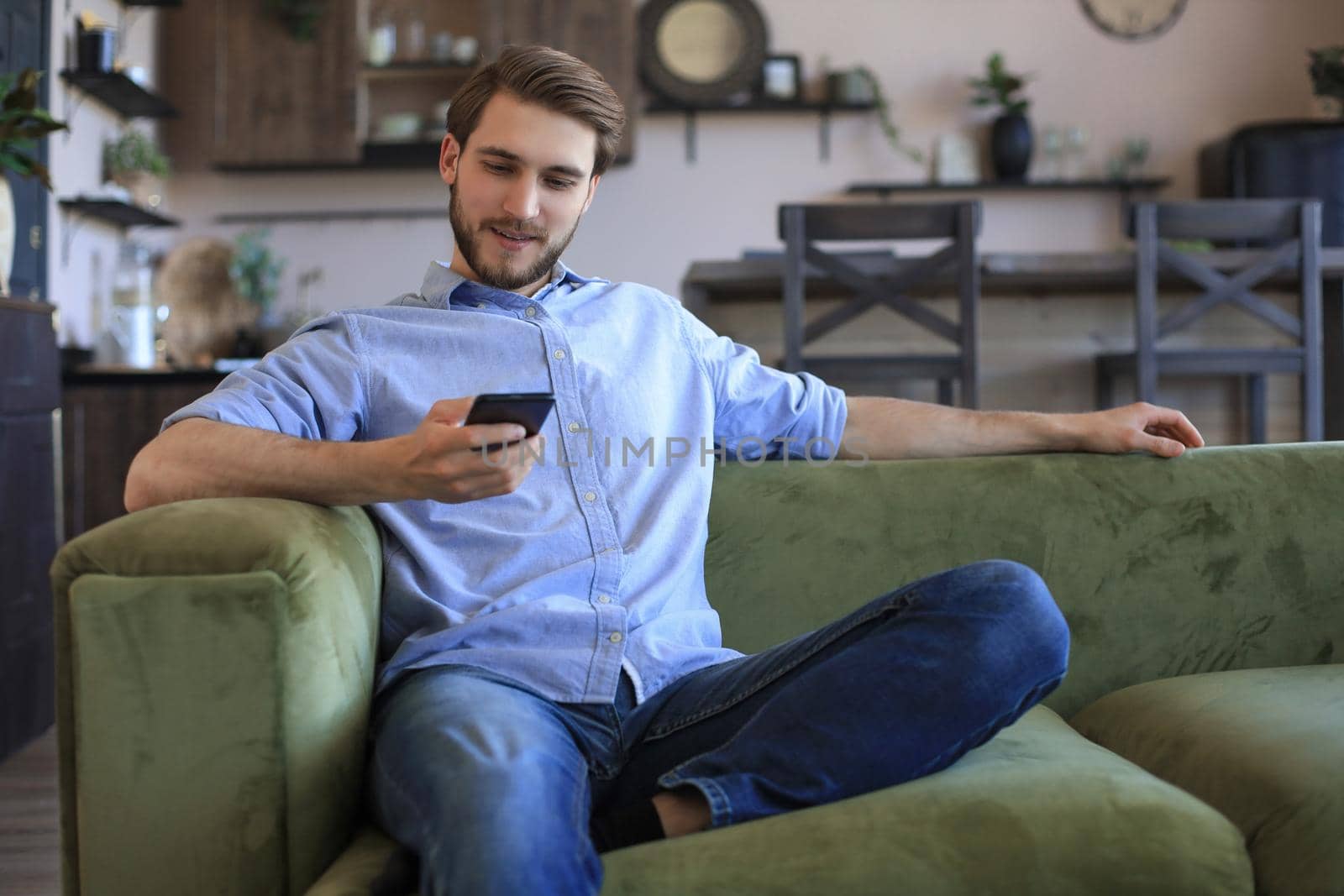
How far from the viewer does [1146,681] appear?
1511 millimetres

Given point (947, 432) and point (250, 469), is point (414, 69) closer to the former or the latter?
point (947, 432)

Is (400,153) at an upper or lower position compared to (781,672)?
upper

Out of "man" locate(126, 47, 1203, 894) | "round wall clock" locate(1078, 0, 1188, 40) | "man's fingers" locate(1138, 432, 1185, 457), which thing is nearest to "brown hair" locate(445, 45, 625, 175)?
"man" locate(126, 47, 1203, 894)

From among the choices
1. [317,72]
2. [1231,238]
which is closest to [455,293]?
[1231,238]

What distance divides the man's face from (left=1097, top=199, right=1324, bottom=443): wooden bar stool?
2.22 meters

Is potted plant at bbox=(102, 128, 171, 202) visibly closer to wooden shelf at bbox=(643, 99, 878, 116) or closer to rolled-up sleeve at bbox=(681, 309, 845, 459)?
wooden shelf at bbox=(643, 99, 878, 116)

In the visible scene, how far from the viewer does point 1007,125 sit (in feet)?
15.8

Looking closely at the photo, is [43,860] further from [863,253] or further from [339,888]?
[863,253]

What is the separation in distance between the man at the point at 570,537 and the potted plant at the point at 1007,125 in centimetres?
349

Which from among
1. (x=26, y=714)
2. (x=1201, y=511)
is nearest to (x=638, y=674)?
(x=1201, y=511)

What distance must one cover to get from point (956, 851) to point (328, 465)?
25.8 inches

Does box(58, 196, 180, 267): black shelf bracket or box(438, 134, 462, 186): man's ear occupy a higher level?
box(58, 196, 180, 267): black shelf bracket

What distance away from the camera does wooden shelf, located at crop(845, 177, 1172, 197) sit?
4.88 m

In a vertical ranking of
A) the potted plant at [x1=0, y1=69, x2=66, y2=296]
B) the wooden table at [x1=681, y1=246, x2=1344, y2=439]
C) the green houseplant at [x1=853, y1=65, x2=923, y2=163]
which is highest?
the green houseplant at [x1=853, y1=65, x2=923, y2=163]
